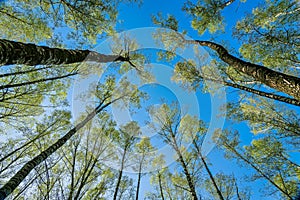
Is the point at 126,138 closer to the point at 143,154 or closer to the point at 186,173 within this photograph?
the point at 143,154

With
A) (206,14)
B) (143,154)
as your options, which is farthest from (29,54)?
(143,154)

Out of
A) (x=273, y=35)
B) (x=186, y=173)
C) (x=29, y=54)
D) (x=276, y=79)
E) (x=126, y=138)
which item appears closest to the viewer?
(x=29, y=54)

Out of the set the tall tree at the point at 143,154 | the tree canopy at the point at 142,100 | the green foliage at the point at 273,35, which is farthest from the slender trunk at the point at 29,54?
the tall tree at the point at 143,154

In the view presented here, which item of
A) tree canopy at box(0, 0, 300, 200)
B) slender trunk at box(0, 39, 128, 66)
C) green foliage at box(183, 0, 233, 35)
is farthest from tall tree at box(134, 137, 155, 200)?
slender trunk at box(0, 39, 128, 66)

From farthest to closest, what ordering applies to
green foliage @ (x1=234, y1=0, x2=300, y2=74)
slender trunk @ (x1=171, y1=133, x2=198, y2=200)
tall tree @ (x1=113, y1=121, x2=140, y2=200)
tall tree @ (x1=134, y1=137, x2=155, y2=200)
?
1. tall tree @ (x1=134, y1=137, x2=155, y2=200)
2. tall tree @ (x1=113, y1=121, x2=140, y2=200)
3. slender trunk @ (x1=171, y1=133, x2=198, y2=200)
4. green foliage @ (x1=234, y1=0, x2=300, y2=74)

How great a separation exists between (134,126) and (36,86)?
207 inches

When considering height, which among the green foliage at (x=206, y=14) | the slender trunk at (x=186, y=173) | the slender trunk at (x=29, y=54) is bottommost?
the slender trunk at (x=29, y=54)

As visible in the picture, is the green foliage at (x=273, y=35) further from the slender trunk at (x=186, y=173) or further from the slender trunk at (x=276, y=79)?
the slender trunk at (x=186, y=173)

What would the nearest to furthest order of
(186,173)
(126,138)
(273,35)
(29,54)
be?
(29,54), (273,35), (186,173), (126,138)

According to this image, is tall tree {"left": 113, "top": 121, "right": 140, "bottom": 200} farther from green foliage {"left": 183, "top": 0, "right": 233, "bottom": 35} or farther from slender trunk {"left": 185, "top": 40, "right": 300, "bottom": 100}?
slender trunk {"left": 185, "top": 40, "right": 300, "bottom": 100}

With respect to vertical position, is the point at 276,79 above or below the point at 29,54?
above

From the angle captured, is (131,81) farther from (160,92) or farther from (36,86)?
(36,86)

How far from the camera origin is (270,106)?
29.2ft

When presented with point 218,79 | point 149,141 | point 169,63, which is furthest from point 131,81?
point 218,79
